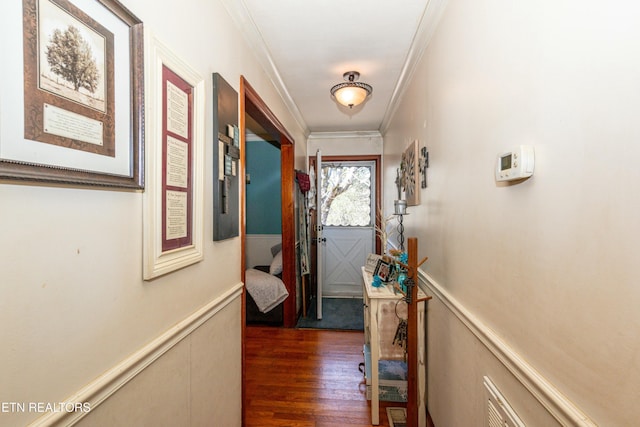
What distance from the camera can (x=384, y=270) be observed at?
Answer: 221 centimetres

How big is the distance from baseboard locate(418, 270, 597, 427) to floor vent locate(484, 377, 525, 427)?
0.41 feet

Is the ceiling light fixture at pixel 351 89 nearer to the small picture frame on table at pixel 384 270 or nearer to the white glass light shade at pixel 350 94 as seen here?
the white glass light shade at pixel 350 94

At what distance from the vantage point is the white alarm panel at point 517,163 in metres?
0.87

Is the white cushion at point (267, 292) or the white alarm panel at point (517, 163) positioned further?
the white cushion at point (267, 292)

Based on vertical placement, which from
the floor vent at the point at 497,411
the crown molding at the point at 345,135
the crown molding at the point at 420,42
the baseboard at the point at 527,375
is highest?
the crown molding at the point at 345,135

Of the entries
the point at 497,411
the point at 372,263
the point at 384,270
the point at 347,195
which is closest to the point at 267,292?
the point at 372,263

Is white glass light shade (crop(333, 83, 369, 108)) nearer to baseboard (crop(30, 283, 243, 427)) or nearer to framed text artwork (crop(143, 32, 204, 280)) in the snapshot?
framed text artwork (crop(143, 32, 204, 280))

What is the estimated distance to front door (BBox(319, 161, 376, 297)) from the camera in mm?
4785

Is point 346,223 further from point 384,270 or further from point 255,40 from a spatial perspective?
point 255,40

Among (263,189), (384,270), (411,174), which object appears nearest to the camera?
(384,270)

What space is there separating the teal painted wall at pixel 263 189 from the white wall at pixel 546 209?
3.39 meters

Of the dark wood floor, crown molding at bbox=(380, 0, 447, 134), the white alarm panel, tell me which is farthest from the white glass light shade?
the dark wood floor

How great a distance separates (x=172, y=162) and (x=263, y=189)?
3.64 metres

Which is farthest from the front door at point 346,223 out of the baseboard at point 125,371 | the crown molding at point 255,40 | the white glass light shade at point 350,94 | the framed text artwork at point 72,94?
the framed text artwork at point 72,94
